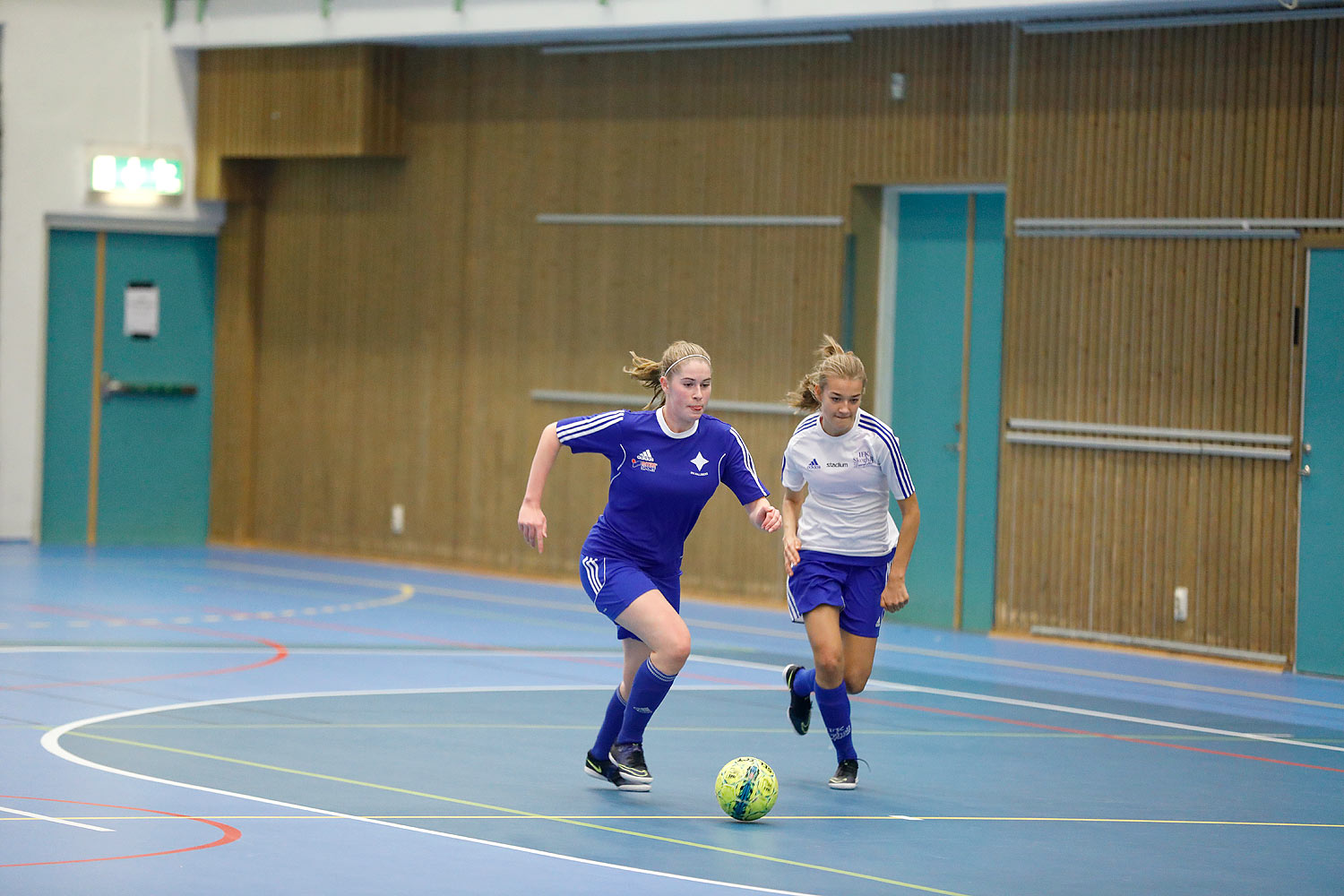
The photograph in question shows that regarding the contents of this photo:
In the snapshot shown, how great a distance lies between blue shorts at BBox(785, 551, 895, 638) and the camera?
8148 millimetres

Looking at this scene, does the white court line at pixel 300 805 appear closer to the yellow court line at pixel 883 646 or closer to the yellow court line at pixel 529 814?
the yellow court line at pixel 529 814

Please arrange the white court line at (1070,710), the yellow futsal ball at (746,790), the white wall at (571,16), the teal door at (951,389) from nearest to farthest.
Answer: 1. the yellow futsal ball at (746,790)
2. the white court line at (1070,710)
3. the white wall at (571,16)
4. the teal door at (951,389)

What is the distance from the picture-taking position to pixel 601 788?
25.5 feet

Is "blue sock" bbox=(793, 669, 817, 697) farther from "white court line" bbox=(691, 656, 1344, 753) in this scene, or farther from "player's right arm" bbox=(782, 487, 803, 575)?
"white court line" bbox=(691, 656, 1344, 753)

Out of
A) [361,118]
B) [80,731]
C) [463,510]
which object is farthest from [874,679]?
[361,118]

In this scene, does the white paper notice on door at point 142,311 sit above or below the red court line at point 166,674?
above

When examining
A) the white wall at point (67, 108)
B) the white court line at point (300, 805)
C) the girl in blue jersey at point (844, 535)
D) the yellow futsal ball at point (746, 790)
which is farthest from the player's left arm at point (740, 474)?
the white wall at point (67, 108)

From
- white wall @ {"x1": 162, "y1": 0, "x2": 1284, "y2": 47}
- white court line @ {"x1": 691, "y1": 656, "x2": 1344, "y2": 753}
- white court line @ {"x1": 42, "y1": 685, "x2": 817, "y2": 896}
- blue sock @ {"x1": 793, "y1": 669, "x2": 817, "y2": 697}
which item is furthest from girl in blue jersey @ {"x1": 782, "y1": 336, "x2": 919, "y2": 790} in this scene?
white wall @ {"x1": 162, "y1": 0, "x2": 1284, "y2": 47}

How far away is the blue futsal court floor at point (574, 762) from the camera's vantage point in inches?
250

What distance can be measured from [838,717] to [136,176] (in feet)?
37.5

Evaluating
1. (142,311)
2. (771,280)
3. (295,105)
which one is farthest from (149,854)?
(142,311)

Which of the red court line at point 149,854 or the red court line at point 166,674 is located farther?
the red court line at point 166,674

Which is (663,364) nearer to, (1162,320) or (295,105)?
(1162,320)

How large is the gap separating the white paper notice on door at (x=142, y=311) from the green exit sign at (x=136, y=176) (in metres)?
0.95
